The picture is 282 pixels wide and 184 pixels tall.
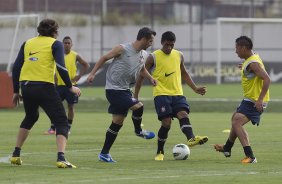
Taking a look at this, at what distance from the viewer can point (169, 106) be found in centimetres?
1708

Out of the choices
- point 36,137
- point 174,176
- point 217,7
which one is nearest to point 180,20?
point 217,7

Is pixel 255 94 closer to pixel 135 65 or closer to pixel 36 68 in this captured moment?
pixel 135 65

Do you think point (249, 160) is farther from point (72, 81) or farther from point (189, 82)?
point (72, 81)

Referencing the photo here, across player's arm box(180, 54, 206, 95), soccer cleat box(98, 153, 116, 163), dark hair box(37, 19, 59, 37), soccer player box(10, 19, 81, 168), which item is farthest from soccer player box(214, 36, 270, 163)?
dark hair box(37, 19, 59, 37)

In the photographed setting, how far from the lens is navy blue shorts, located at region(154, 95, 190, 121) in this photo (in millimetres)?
17031

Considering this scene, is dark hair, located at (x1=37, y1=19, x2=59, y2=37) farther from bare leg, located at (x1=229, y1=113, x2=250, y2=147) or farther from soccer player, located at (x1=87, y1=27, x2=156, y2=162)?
bare leg, located at (x1=229, y1=113, x2=250, y2=147)

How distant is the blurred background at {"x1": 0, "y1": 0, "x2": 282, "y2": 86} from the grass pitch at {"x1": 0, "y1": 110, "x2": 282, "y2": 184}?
100 feet

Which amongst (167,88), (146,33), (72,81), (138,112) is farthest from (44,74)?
(72,81)

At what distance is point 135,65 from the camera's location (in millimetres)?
16406

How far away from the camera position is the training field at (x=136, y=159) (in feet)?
44.0

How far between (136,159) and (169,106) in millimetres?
1148

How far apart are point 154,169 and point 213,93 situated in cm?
3108

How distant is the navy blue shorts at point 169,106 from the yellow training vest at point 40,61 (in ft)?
8.47

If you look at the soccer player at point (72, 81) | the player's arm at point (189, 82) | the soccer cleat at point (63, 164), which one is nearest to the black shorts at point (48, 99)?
the soccer cleat at point (63, 164)
